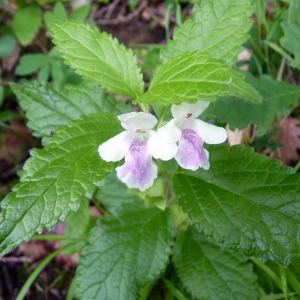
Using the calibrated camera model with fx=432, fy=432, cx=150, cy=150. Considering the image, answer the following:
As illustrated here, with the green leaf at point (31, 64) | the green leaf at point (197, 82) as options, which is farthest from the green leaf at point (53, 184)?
the green leaf at point (31, 64)

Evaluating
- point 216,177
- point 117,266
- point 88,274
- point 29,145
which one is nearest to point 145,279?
point 117,266

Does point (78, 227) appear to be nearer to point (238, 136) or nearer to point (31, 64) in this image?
point (238, 136)

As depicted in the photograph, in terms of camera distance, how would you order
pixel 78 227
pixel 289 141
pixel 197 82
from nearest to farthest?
pixel 197 82 → pixel 78 227 → pixel 289 141

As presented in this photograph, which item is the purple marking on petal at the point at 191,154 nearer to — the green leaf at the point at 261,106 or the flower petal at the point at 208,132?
the flower petal at the point at 208,132

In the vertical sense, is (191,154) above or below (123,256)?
above

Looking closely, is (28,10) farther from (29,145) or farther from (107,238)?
(107,238)

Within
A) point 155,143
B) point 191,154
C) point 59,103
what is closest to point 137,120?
point 155,143
